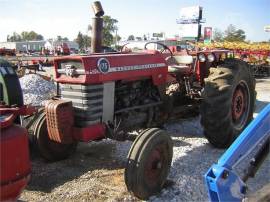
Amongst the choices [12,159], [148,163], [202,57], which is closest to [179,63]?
[202,57]

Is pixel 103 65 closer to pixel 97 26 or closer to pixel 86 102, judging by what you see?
pixel 86 102

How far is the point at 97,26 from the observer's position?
5711 mm

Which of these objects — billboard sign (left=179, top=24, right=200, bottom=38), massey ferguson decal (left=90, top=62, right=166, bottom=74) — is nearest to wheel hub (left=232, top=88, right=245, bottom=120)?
massey ferguson decal (left=90, top=62, right=166, bottom=74)

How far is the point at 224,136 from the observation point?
596 centimetres

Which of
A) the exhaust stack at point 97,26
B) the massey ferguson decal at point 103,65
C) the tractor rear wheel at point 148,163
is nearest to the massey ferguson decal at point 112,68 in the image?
the massey ferguson decal at point 103,65

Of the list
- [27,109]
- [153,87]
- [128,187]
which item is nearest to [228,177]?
[128,187]

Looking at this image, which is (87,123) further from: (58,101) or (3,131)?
(3,131)

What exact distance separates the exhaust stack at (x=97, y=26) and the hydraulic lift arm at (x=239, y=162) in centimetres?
296

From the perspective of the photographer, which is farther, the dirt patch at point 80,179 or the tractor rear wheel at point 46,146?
the tractor rear wheel at point 46,146

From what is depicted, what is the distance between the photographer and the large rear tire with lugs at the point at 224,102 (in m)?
5.78

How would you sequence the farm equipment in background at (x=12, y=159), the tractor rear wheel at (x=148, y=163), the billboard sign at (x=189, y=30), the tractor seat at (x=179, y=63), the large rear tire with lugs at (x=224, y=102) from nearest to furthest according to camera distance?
1. the farm equipment in background at (x=12, y=159)
2. the tractor rear wheel at (x=148, y=163)
3. the large rear tire with lugs at (x=224, y=102)
4. the tractor seat at (x=179, y=63)
5. the billboard sign at (x=189, y=30)

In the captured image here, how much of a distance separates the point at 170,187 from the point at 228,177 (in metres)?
1.55

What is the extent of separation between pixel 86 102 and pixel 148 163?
0.98 m

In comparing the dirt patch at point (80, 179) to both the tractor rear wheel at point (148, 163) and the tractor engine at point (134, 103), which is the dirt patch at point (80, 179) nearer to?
the tractor rear wheel at point (148, 163)
